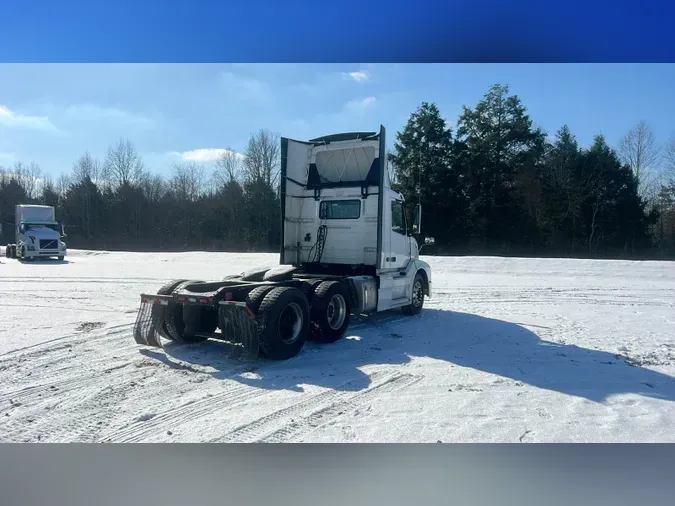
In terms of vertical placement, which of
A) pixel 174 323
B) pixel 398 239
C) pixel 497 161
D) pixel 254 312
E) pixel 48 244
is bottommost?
pixel 174 323

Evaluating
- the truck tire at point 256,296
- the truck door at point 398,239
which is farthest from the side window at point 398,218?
the truck tire at point 256,296

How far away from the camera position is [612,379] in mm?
6508

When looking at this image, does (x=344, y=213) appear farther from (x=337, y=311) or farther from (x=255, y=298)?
(x=255, y=298)

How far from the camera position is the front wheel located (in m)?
11.6

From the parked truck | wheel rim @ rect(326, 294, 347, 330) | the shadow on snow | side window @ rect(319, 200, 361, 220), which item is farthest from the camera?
side window @ rect(319, 200, 361, 220)

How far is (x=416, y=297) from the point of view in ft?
38.8

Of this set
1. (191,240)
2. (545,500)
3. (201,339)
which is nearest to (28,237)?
(191,240)

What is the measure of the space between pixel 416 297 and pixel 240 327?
581cm

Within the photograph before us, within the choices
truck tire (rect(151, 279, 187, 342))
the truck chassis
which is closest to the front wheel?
the truck chassis

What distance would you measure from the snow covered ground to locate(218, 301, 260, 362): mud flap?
225 millimetres

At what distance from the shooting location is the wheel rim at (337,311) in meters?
8.80

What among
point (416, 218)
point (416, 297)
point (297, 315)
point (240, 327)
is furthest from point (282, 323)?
point (416, 218)

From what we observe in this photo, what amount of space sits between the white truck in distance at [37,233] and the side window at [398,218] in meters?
25.5

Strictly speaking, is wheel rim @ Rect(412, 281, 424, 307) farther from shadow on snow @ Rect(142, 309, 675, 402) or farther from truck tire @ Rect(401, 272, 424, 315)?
shadow on snow @ Rect(142, 309, 675, 402)
